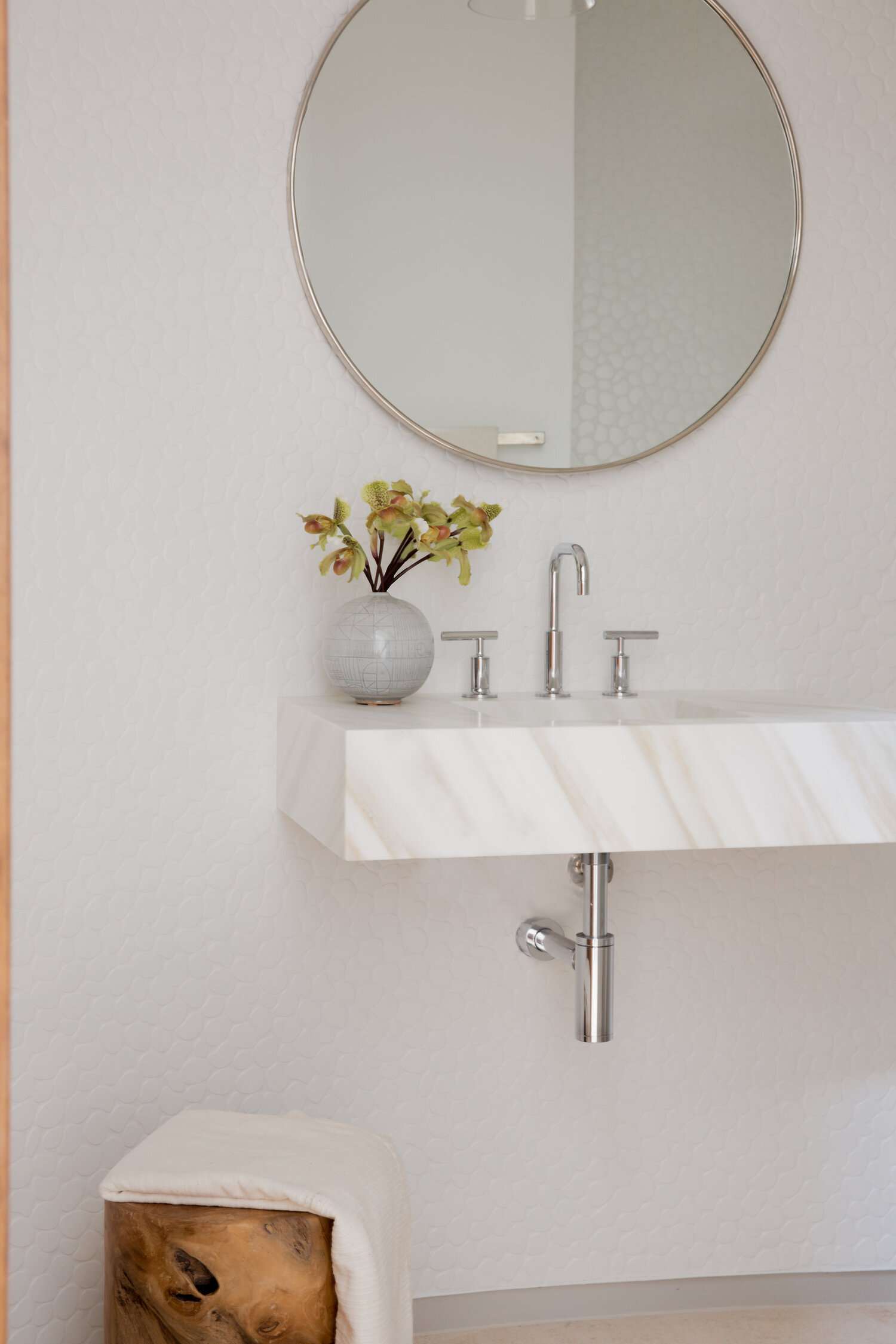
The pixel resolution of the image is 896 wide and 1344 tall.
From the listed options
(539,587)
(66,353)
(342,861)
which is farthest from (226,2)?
(342,861)

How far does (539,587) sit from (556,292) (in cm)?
47

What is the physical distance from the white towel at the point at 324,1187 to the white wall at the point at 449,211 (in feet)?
3.43

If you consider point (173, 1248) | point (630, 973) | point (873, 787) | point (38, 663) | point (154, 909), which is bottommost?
point (173, 1248)

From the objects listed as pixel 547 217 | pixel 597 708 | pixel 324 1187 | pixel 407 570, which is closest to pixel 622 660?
pixel 597 708

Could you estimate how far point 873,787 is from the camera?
1490 mm

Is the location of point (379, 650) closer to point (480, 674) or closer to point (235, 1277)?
point (480, 674)

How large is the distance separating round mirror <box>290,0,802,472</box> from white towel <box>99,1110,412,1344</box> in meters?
1.03

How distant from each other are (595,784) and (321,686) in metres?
0.58

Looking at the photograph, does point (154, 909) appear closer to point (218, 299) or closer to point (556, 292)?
point (218, 299)

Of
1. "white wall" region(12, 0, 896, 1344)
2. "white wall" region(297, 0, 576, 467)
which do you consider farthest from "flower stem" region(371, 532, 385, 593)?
"white wall" region(297, 0, 576, 467)

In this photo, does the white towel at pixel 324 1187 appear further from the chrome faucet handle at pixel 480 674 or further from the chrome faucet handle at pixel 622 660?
the chrome faucet handle at pixel 622 660

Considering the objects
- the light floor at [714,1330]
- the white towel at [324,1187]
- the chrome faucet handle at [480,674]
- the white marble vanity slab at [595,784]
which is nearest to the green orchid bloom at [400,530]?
the chrome faucet handle at [480,674]

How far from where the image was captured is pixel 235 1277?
1.34 meters

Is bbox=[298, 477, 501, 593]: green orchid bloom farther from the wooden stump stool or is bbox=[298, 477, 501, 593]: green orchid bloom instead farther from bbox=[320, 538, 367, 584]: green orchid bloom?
the wooden stump stool
